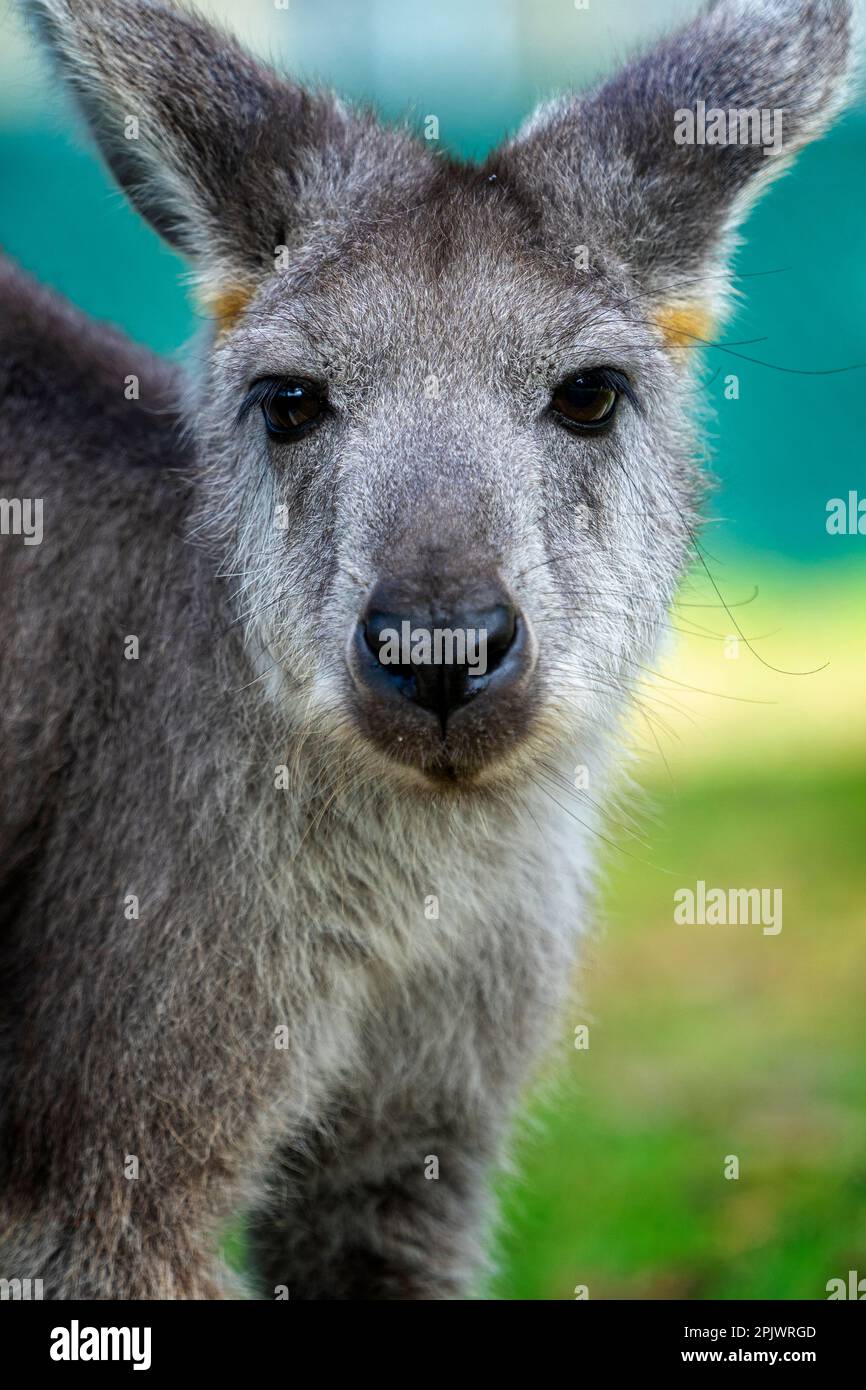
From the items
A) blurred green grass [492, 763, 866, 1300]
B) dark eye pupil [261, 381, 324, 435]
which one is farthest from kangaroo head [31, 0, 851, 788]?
blurred green grass [492, 763, 866, 1300]

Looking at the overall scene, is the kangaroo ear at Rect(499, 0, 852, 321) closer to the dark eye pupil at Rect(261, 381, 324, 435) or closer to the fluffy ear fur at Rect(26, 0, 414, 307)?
the fluffy ear fur at Rect(26, 0, 414, 307)

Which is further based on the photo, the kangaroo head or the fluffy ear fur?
the fluffy ear fur

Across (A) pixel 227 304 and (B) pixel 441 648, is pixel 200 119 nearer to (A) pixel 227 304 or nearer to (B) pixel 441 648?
(A) pixel 227 304

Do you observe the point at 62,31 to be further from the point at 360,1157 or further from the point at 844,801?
the point at 844,801

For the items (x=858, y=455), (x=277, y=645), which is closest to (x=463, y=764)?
(x=277, y=645)

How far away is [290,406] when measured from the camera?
491 cm

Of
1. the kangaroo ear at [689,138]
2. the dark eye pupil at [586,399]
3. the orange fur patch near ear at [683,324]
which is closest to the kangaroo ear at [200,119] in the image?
the kangaroo ear at [689,138]

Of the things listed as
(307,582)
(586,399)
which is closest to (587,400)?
(586,399)

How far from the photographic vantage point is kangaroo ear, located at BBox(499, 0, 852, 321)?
5059 mm

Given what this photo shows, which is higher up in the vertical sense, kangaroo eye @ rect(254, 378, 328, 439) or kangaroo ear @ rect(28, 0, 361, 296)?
kangaroo ear @ rect(28, 0, 361, 296)

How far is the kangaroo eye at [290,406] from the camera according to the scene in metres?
4.86

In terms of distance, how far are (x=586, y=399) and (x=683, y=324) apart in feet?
2.00

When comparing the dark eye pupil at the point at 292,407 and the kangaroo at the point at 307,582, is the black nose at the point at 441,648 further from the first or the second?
the dark eye pupil at the point at 292,407

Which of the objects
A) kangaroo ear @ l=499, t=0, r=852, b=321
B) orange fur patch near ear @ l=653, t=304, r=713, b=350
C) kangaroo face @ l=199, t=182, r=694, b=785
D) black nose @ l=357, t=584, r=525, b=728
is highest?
kangaroo ear @ l=499, t=0, r=852, b=321
